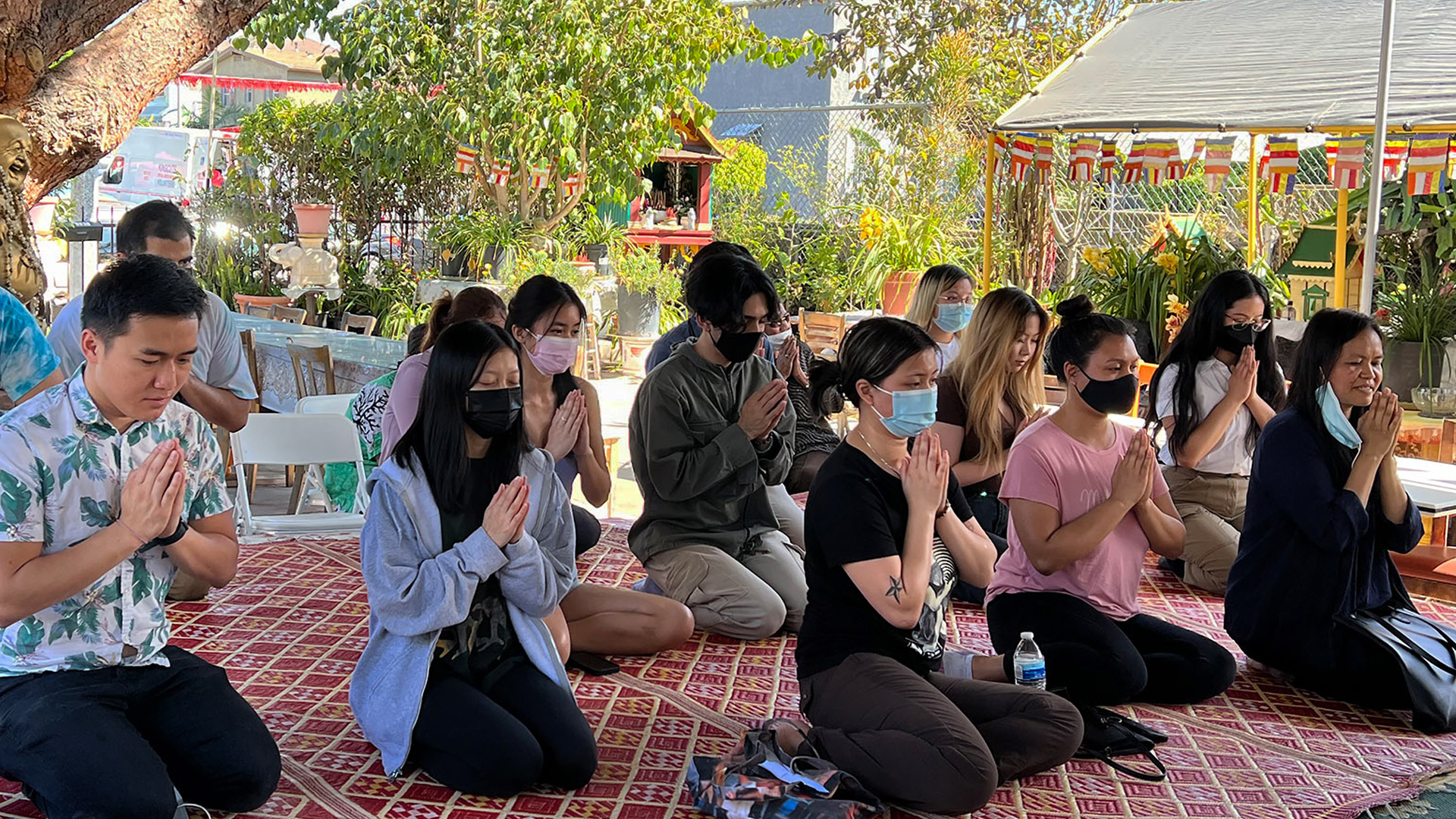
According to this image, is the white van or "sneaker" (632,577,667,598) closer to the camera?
"sneaker" (632,577,667,598)

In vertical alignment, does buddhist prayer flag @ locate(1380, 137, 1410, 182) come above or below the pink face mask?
above

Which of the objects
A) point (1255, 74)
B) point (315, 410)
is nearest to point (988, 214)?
point (1255, 74)

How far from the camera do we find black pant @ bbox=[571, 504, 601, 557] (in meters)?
5.67

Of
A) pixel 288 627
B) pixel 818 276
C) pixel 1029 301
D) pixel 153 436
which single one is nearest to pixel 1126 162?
pixel 818 276

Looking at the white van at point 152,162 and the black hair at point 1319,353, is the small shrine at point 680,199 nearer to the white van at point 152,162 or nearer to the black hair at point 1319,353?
the white van at point 152,162

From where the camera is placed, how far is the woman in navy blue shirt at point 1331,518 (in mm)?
4133

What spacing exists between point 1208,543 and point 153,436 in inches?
155

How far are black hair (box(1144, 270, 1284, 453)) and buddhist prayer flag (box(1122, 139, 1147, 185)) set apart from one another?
4786 mm

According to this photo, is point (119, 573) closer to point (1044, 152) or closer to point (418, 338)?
point (418, 338)

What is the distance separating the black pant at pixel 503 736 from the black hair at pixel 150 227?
7.08 feet

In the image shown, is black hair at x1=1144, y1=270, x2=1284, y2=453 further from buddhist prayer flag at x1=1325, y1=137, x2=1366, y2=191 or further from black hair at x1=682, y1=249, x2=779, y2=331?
buddhist prayer flag at x1=1325, y1=137, x2=1366, y2=191

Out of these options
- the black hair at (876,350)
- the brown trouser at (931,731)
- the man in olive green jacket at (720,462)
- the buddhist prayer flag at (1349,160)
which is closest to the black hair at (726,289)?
the man in olive green jacket at (720,462)

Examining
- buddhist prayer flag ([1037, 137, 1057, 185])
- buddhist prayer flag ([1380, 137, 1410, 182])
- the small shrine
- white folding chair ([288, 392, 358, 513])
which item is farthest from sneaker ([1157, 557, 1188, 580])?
the small shrine

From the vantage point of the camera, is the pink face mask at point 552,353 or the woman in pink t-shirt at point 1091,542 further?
the pink face mask at point 552,353
